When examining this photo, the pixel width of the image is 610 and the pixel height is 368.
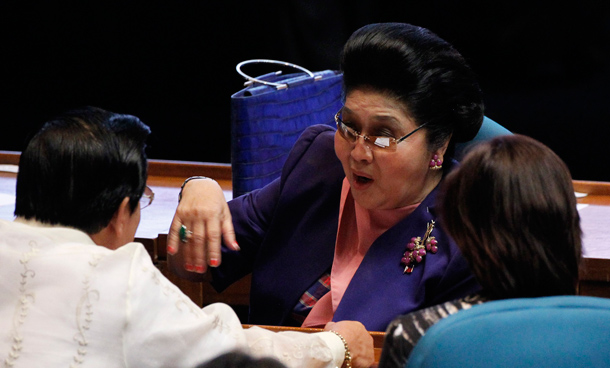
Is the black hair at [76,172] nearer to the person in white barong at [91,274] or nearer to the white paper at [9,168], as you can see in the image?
the person in white barong at [91,274]

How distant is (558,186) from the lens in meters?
1.07

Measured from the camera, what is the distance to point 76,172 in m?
1.23

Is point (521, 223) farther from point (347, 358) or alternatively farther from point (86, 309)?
point (86, 309)

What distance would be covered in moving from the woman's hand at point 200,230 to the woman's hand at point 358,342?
321 millimetres

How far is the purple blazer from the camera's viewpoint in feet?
5.40

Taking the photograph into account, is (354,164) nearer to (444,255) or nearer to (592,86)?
(444,255)

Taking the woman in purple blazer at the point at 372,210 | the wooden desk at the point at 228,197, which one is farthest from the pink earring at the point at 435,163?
the wooden desk at the point at 228,197

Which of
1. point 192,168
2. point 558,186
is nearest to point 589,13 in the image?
point 192,168

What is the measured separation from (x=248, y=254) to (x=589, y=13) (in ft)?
8.27

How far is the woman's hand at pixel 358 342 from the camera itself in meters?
1.42

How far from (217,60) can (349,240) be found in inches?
98.4

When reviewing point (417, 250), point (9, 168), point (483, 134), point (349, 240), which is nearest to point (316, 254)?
point (349, 240)

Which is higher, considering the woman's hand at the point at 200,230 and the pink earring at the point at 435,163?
the pink earring at the point at 435,163

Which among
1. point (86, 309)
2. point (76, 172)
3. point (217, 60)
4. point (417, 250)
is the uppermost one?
point (76, 172)
